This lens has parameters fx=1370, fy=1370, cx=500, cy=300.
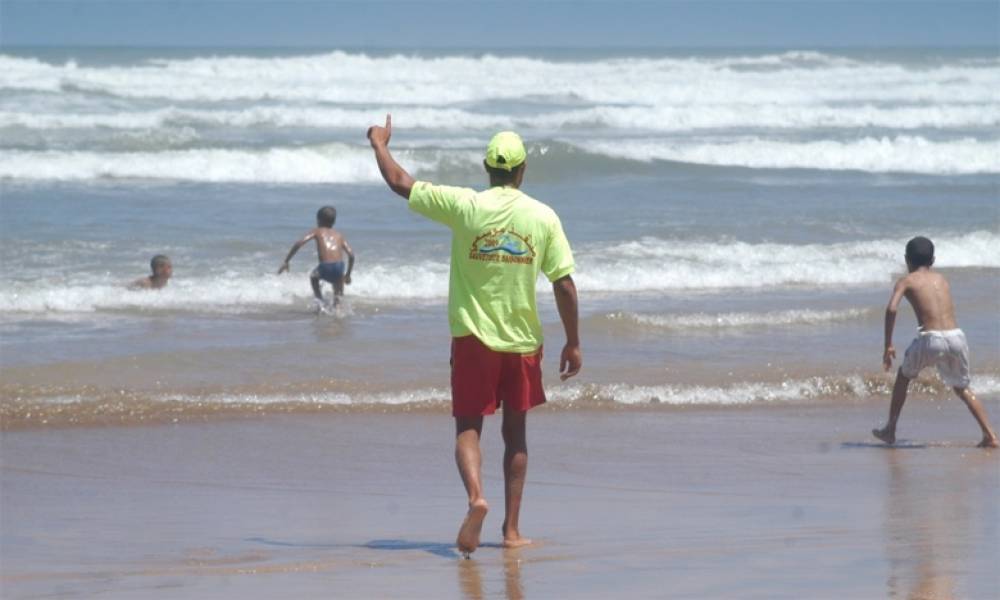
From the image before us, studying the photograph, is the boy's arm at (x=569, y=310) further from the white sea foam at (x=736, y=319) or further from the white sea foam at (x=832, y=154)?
the white sea foam at (x=832, y=154)

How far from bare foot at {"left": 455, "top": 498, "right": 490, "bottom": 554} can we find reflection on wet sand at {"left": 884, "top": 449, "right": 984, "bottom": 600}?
1.35 m

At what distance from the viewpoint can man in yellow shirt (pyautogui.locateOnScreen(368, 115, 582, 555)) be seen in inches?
185

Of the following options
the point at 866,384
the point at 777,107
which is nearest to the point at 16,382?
the point at 866,384

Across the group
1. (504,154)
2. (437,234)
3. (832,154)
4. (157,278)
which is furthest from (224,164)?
(504,154)

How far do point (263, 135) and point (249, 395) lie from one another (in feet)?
60.7

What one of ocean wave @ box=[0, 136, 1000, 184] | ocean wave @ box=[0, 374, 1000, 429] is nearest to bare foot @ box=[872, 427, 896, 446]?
ocean wave @ box=[0, 374, 1000, 429]

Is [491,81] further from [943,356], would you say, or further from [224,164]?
[943,356]

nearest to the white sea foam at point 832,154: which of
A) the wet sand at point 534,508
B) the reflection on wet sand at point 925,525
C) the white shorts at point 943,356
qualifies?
the white shorts at point 943,356

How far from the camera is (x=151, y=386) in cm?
854

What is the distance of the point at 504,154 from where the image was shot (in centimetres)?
475

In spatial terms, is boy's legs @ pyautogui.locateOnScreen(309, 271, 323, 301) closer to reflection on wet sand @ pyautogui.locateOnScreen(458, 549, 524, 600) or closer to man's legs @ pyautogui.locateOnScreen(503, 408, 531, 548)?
man's legs @ pyautogui.locateOnScreen(503, 408, 531, 548)

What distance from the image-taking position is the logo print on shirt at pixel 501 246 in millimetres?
4699

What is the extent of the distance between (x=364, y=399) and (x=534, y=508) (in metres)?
2.78

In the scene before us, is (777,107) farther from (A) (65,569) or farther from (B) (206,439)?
(A) (65,569)
